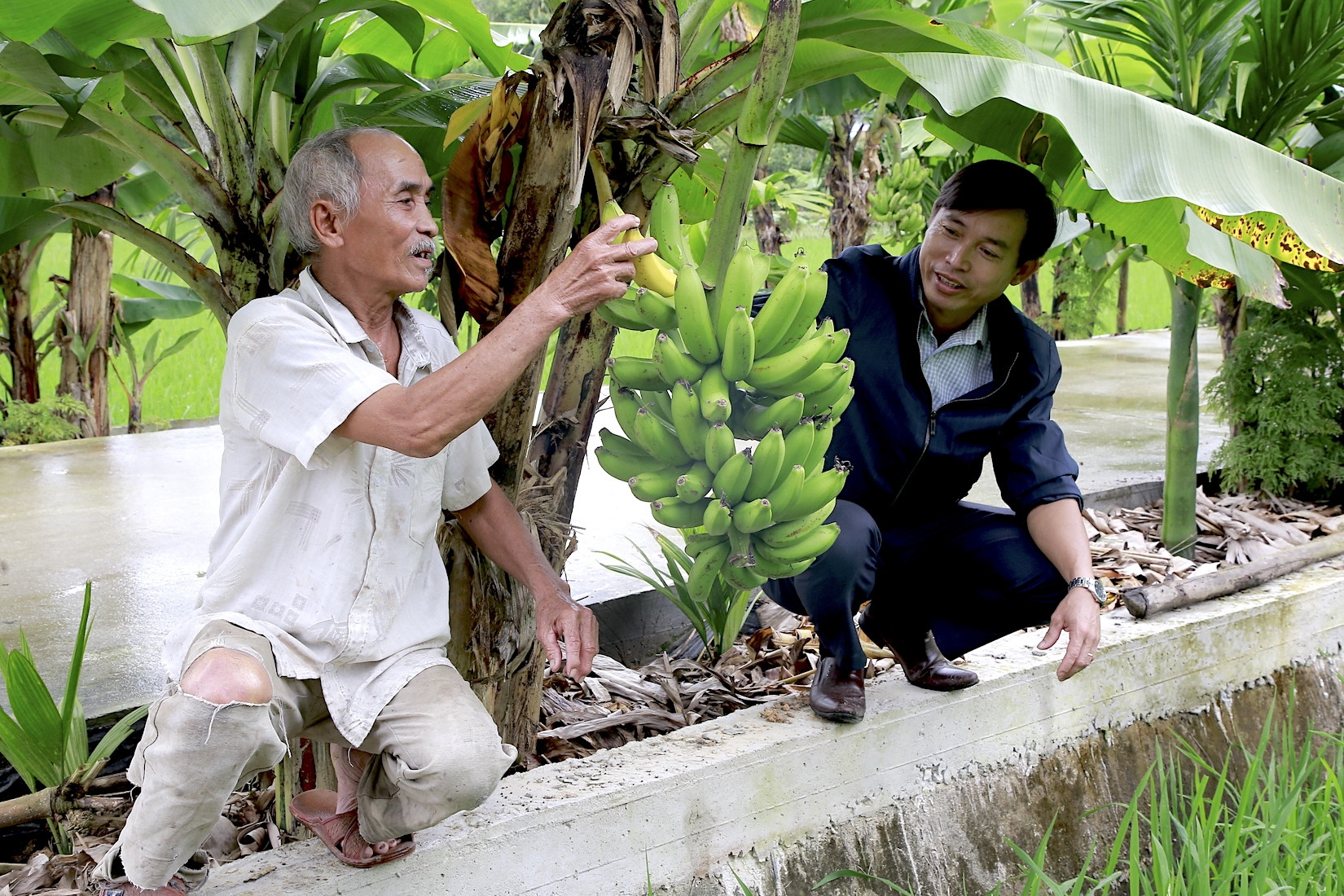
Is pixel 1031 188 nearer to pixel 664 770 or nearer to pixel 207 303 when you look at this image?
pixel 664 770

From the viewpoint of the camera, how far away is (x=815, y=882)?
2182 millimetres

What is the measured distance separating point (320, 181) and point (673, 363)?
0.63 meters

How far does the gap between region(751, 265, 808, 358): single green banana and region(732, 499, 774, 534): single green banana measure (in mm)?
245

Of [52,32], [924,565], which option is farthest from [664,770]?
[52,32]

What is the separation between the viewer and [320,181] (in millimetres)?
1761

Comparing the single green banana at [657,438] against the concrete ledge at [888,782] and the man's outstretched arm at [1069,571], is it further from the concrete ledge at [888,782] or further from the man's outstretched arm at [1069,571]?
the man's outstretched arm at [1069,571]

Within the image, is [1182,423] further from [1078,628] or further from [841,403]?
[841,403]

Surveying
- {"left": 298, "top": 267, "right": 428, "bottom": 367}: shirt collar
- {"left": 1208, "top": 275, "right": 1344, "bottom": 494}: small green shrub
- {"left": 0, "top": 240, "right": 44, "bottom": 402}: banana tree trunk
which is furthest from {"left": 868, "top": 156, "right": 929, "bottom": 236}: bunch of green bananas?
{"left": 298, "top": 267, "right": 428, "bottom": 367}: shirt collar

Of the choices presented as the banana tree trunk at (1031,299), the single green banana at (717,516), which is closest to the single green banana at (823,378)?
the single green banana at (717,516)

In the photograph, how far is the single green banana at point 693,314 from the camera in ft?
5.31

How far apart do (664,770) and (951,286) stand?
1.12m

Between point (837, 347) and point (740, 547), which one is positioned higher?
Result: point (837, 347)

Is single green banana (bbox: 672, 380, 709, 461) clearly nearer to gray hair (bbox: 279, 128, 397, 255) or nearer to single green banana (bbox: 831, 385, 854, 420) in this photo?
single green banana (bbox: 831, 385, 854, 420)

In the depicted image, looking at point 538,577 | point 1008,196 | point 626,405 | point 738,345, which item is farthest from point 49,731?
point 1008,196
